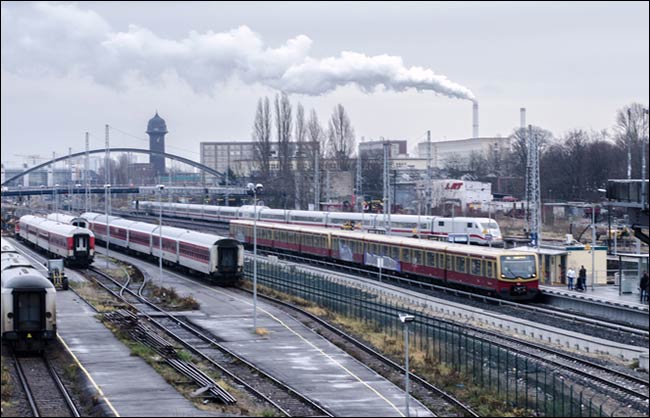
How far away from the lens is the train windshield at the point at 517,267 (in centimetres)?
3822

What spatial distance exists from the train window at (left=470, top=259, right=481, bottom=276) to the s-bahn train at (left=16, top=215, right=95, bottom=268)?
23.4 m

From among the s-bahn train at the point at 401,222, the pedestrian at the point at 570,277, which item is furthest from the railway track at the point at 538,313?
the s-bahn train at the point at 401,222

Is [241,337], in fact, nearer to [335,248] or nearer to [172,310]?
[172,310]

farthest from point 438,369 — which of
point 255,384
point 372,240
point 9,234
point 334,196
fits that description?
point 334,196

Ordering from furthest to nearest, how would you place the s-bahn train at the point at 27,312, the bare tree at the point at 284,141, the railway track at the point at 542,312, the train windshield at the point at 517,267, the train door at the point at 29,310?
the bare tree at the point at 284,141
the train windshield at the point at 517,267
the railway track at the point at 542,312
the train door at the point at 29,310
the s-bahn train at the point at 27,312

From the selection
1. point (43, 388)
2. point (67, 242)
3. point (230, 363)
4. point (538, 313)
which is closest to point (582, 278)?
point (538, 313)

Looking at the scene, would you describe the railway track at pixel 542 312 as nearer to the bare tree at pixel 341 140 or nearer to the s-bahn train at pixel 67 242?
the s-bahn train at pixel 67 242

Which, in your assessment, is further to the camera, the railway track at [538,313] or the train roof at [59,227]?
the train roof at [59,227]

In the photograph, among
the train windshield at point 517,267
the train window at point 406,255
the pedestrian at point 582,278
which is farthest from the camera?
the train window at point 406,255

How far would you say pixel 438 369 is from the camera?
24.7 meters

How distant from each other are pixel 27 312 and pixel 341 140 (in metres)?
79.7

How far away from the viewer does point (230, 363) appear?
83.8 ft

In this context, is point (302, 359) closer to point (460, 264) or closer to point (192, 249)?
point (460, 264)

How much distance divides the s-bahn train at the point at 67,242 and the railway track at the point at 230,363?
1421 centimetres
